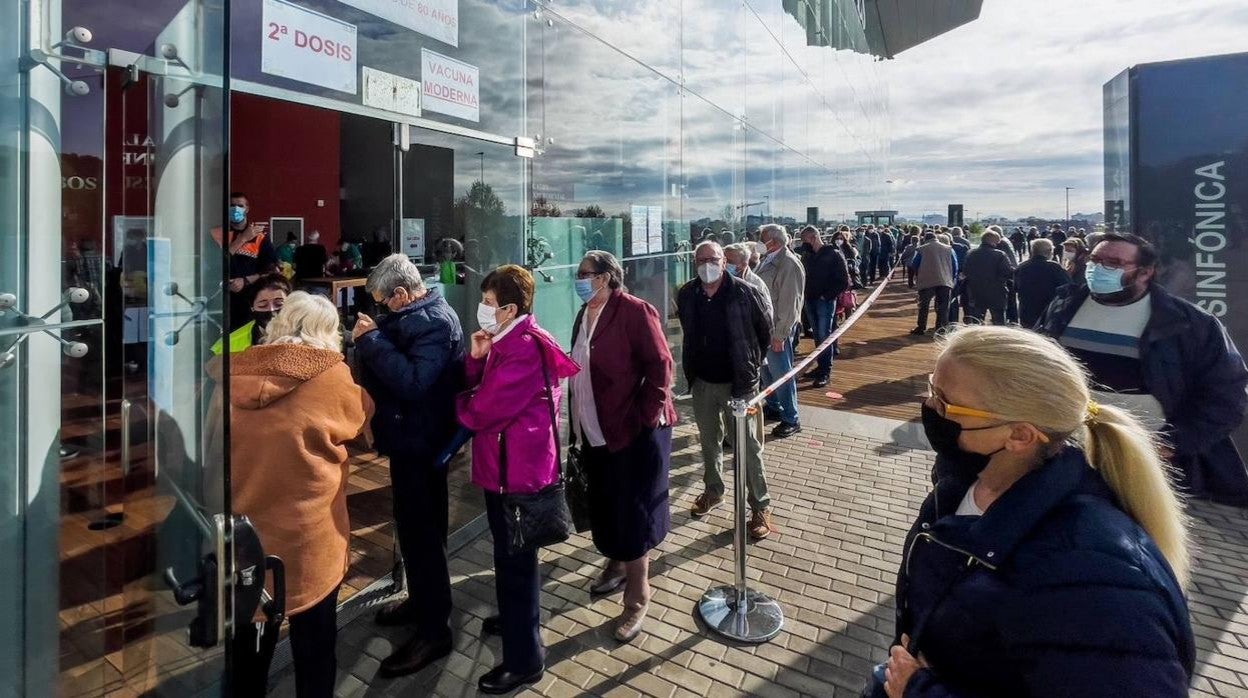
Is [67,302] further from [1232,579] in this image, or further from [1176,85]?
[1176,85]

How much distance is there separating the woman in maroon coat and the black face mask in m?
1.88

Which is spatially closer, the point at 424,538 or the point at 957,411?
the point at 957,411

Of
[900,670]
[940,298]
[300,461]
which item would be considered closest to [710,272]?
[300,461]

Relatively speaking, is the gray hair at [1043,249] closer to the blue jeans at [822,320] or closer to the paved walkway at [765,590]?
the blue jeans at [822,320]

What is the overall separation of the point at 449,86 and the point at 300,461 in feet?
10.1

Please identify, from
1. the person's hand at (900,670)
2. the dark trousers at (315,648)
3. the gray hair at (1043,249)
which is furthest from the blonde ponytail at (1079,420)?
the gray hair at (1043,249)

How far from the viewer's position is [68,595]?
2.30 metres

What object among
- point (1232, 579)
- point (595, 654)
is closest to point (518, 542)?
point (595, 654)

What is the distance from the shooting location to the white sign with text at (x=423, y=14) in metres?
3.96

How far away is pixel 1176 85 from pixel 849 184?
64.7 feet

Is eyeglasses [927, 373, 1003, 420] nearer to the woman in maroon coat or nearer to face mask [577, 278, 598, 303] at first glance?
the woman in maroon coat

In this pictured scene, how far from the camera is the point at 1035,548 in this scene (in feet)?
4.40

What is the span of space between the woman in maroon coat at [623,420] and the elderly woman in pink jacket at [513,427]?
1.44 ft

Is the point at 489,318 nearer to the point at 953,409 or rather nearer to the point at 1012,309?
the point at 953,409
